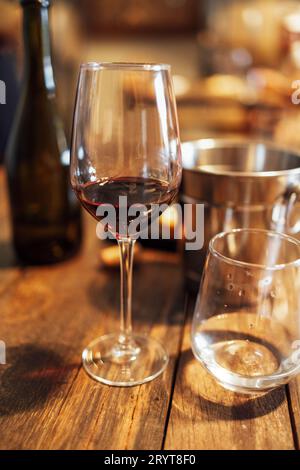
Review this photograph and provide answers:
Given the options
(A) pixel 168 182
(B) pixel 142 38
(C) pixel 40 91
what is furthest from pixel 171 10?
(A) pixel 168 182

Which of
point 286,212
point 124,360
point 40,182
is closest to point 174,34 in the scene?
point 40,182

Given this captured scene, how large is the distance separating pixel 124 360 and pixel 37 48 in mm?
409

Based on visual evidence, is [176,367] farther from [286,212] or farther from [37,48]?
[37,48]

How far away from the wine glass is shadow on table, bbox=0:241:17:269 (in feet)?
0.88

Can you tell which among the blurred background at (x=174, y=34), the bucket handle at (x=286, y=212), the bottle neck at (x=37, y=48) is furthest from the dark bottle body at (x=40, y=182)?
the blurred background at (x=174, y=34)

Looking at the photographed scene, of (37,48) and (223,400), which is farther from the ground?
(37,48)

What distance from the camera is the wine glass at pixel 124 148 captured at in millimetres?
422

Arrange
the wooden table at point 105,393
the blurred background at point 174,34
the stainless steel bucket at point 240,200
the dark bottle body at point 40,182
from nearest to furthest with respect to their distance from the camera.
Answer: the wooden table at point 105,393, the stainless steel bucket at point 240,200, the dark bottle body at point 40,182, the blurred background at point 174,34

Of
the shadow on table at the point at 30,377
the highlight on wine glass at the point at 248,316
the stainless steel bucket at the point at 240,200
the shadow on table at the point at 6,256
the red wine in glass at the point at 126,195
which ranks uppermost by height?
the red wine in glass at the point at 126,195

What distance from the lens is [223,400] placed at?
43 cm

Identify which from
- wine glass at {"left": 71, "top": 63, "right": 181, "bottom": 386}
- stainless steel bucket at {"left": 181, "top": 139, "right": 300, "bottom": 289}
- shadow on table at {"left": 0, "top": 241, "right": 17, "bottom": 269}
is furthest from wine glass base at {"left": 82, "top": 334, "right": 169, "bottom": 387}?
shadow on table at {"left": 0, "top": 241, "right": 17, "bottom": 269}

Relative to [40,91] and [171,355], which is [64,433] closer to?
[171,355]

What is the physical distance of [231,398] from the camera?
0.43 metres

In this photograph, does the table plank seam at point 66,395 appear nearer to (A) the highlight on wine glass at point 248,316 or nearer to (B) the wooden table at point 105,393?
(B) the wooden table at point 105,393
